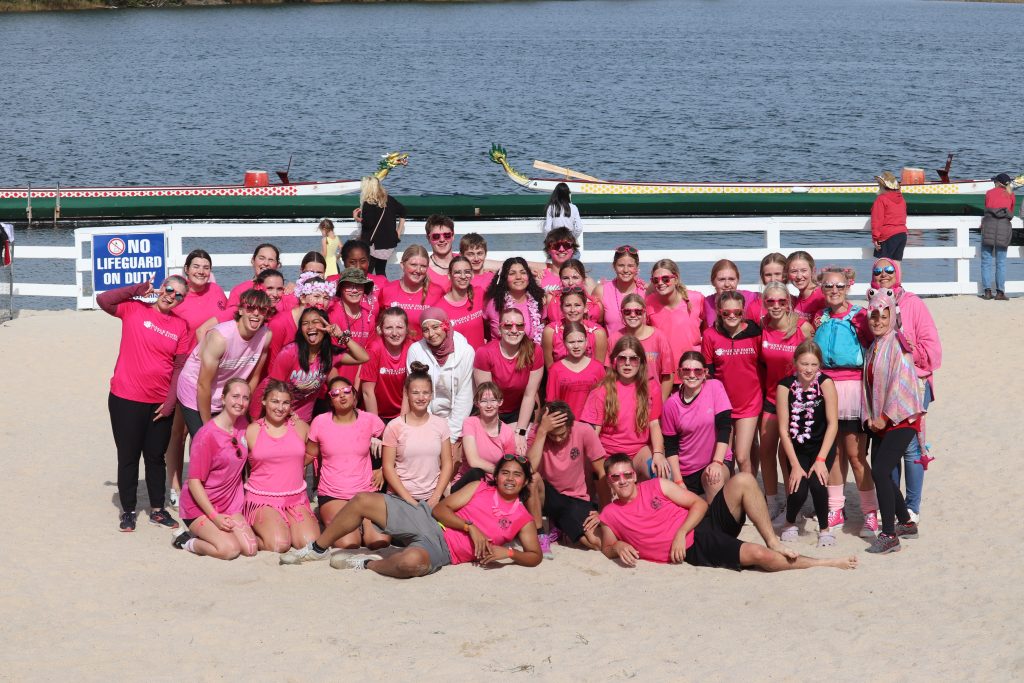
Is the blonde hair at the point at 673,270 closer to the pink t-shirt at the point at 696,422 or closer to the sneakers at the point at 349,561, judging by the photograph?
the pink t-shirt at the point at 696,422

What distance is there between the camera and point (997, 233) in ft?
47.9

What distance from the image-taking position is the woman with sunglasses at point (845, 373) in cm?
800

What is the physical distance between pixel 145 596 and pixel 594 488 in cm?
291

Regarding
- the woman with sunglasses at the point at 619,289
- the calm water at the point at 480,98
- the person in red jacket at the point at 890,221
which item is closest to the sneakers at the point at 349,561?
the woman with sunglasses at the point at 619,289

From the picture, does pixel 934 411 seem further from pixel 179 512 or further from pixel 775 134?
pixel 775 134

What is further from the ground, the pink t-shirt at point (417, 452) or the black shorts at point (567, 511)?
the pink t-shirt at point (417, 452)

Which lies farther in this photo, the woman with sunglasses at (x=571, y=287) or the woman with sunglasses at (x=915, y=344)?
the woman with sunglasses at (x=571, y=287)

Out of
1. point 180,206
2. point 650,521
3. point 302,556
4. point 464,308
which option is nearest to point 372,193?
point 464,308

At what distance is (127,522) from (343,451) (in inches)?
60.2

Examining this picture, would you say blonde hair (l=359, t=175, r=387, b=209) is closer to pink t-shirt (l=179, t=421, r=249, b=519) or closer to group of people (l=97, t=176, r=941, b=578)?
group of people (l=97, t=176, r=941, b=578)

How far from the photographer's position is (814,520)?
8617 millimetres

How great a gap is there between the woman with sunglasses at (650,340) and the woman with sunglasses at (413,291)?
1.34 m

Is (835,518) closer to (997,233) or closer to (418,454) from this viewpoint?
(418,454)

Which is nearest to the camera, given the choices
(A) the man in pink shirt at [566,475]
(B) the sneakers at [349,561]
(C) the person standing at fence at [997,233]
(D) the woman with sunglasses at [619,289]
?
(B) the sneakers at [349,561]
